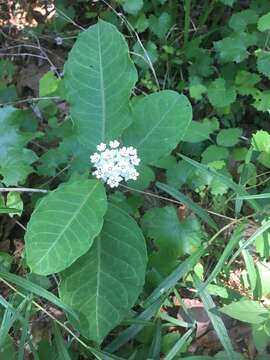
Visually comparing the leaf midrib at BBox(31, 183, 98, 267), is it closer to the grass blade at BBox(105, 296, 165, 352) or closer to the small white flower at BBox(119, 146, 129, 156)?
the small white flower at BBox(119, 146, 129, 156)

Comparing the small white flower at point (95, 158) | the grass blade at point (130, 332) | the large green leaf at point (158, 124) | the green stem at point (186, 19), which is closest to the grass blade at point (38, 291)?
the grass blade at point (130, 332)

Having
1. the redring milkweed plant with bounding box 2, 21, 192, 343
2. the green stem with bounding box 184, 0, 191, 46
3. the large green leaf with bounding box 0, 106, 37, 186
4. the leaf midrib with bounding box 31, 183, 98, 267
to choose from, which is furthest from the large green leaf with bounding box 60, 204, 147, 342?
the green stem with bounding box 184, 0, 191, 46

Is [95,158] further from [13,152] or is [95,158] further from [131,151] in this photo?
[13,152]

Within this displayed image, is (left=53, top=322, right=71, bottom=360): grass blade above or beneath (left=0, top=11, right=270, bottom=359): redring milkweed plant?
beneath

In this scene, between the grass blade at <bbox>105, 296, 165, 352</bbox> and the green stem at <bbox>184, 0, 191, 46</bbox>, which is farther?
the green stem at <bbox>184, 0, 191, 46</bbox>

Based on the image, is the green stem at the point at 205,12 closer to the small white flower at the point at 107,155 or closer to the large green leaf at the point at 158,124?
the large green leaf at the point at 158,124

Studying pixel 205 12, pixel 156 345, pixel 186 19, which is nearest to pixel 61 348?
pixel 156 345

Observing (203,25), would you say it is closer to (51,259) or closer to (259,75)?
(259,75)
